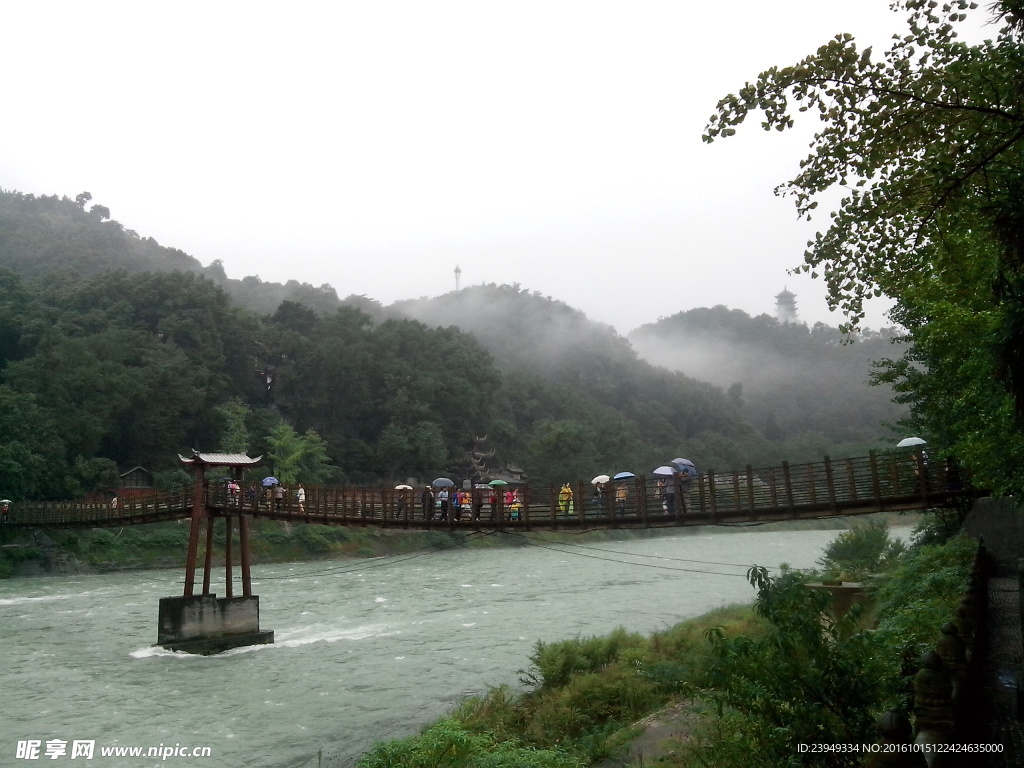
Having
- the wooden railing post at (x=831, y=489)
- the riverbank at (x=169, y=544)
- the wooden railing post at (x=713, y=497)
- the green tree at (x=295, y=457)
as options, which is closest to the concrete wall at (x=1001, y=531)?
the wooden railing post at (x=831, y=489)

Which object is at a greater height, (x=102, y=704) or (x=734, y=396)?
(x=734, y=396)

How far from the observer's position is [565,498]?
1588 centimetres

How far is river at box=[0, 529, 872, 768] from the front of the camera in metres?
12.6

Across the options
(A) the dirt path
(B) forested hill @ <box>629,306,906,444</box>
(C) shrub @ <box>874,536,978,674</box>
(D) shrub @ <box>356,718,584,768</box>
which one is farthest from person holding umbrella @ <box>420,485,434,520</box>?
(B) forested hill @ <box>629,306,906,444</box>

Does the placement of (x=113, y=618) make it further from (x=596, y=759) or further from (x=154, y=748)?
(x=596, y=759)

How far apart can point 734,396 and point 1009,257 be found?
395 ft

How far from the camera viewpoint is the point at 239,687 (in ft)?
51.4

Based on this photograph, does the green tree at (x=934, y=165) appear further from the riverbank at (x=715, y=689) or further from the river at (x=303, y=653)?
the river at (x=303, y=653)

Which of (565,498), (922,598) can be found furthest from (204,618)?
(922,598)

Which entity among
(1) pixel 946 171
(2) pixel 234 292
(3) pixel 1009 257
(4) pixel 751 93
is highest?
(2) pixel 234 292

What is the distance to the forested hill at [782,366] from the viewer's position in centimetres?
12094

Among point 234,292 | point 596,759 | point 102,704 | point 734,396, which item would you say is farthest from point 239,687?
point 734,396

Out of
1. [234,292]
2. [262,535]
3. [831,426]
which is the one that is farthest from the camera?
[831,426]

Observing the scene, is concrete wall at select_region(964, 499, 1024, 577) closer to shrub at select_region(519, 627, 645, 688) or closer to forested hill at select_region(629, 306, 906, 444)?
shrub at select_region(519, 627, 645, 688)
